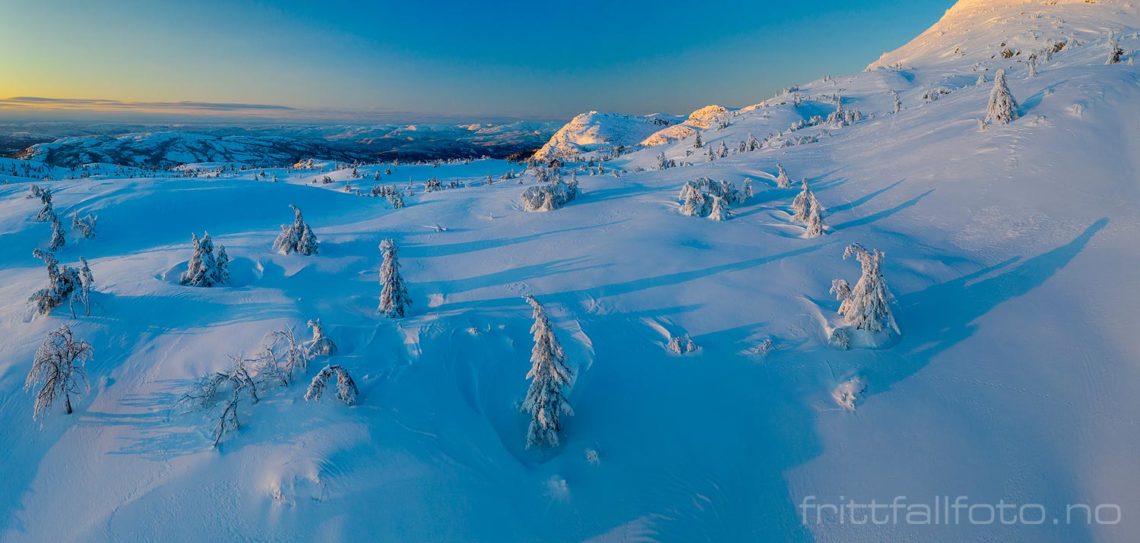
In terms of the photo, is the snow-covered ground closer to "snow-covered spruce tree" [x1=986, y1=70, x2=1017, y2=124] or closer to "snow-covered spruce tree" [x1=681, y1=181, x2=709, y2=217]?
"snow-covered spruce tree" [x1=681, y1=181, x2=709, y2=217]

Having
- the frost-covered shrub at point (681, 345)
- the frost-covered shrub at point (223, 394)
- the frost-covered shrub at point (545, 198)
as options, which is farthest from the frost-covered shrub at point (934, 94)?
the frost-covered shrub at point (223, 394)

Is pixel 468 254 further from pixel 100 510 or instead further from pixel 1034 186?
pixel 1034 186

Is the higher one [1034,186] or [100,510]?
[1034,186]

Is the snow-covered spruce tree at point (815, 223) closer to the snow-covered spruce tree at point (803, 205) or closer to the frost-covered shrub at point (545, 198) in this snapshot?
the snow-covered spruce tree at point (803, 205)

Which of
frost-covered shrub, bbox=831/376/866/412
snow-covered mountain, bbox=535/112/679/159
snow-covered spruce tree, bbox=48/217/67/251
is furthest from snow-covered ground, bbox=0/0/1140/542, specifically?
snow-covered mountain, bbox=535/112/679/159

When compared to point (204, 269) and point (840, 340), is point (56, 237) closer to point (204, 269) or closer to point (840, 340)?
point (204, 269)

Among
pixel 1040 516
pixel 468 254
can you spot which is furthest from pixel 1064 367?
pixel 468 254
